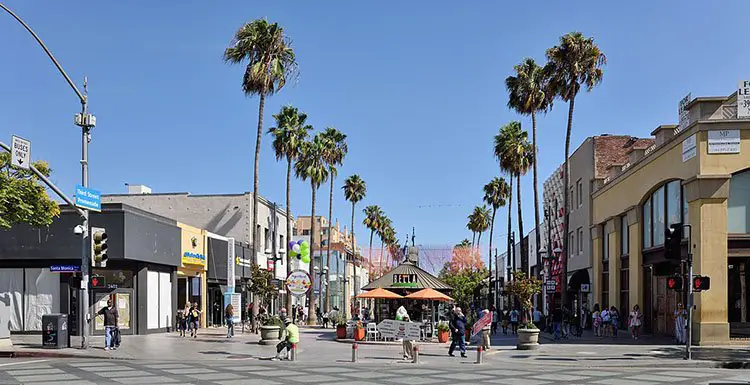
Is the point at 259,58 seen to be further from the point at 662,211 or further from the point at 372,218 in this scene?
the point at 372,218

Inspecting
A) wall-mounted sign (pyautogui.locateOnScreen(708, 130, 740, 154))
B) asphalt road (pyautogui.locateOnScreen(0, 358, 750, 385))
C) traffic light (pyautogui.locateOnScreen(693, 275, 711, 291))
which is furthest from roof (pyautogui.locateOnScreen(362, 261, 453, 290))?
traffic light (pyautogui.locateOnScreen(693, 275, 711, 291))

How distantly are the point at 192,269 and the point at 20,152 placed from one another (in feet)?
70.5

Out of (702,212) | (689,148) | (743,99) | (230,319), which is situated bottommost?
(230,319)

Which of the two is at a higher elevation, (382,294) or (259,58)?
(259,58)

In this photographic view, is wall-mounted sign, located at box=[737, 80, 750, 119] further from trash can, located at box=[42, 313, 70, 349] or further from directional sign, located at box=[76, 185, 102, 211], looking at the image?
trash can, located at box=[42, 313, 70, 349]

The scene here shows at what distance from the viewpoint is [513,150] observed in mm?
56844

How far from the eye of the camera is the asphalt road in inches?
729

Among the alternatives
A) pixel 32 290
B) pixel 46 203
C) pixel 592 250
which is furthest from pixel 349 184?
pixel 46 203

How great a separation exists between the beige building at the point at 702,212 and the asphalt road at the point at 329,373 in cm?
831

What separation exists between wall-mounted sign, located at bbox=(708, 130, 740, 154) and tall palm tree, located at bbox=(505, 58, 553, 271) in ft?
53.3

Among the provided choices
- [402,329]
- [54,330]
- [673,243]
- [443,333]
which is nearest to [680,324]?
[673,243]

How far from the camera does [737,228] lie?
98.9 feet

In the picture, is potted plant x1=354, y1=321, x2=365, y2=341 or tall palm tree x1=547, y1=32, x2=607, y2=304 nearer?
potted plant x1=354, y1=321, x2=365, y2=341

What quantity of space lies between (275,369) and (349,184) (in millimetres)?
62525
